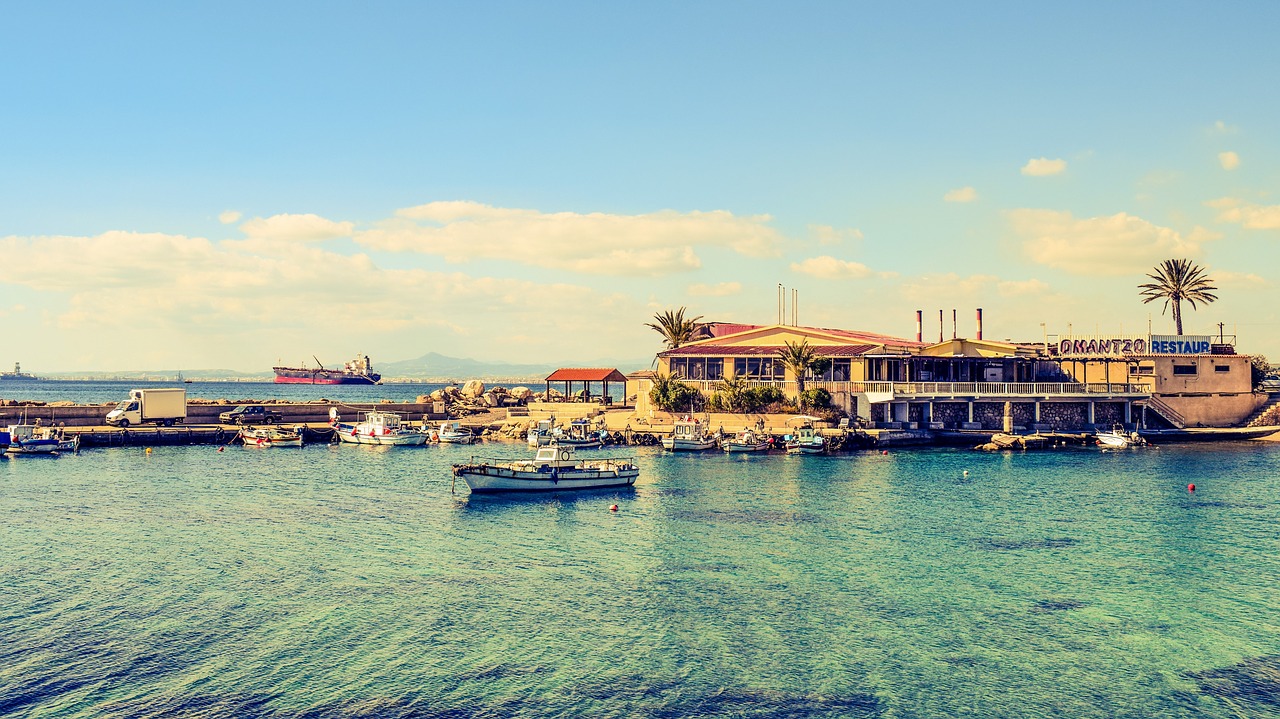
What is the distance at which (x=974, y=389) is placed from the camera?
294 ft

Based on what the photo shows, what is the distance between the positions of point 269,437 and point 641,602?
6780 centimetres

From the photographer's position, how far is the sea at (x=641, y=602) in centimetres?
2439

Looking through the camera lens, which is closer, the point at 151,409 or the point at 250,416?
the point at 151,409

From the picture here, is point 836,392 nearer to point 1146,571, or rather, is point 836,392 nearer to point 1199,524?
point 1199,524

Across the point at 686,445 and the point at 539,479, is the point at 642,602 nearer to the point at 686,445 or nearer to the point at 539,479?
the point at 539,479

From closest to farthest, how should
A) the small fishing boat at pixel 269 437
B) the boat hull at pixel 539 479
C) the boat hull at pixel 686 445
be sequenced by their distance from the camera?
the boat hull at pixel 539 479
the boat hull at pixel 686 445
the small fishing boat at pixel 269 437

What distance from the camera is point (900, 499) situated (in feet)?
182

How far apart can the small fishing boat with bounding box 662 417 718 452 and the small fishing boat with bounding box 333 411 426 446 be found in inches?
1029

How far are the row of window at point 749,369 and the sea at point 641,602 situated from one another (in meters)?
31.9

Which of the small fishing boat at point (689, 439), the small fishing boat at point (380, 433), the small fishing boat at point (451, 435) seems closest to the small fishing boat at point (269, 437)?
the small fishing boat at point (380, 433)

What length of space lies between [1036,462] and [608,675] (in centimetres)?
5928

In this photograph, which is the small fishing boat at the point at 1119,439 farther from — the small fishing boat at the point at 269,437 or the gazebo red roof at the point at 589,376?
the small fishing boat at the point at 269,437

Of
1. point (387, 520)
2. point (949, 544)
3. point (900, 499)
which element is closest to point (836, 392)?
point (900, 499)

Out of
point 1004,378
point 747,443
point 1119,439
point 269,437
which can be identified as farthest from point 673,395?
point 1119,439
